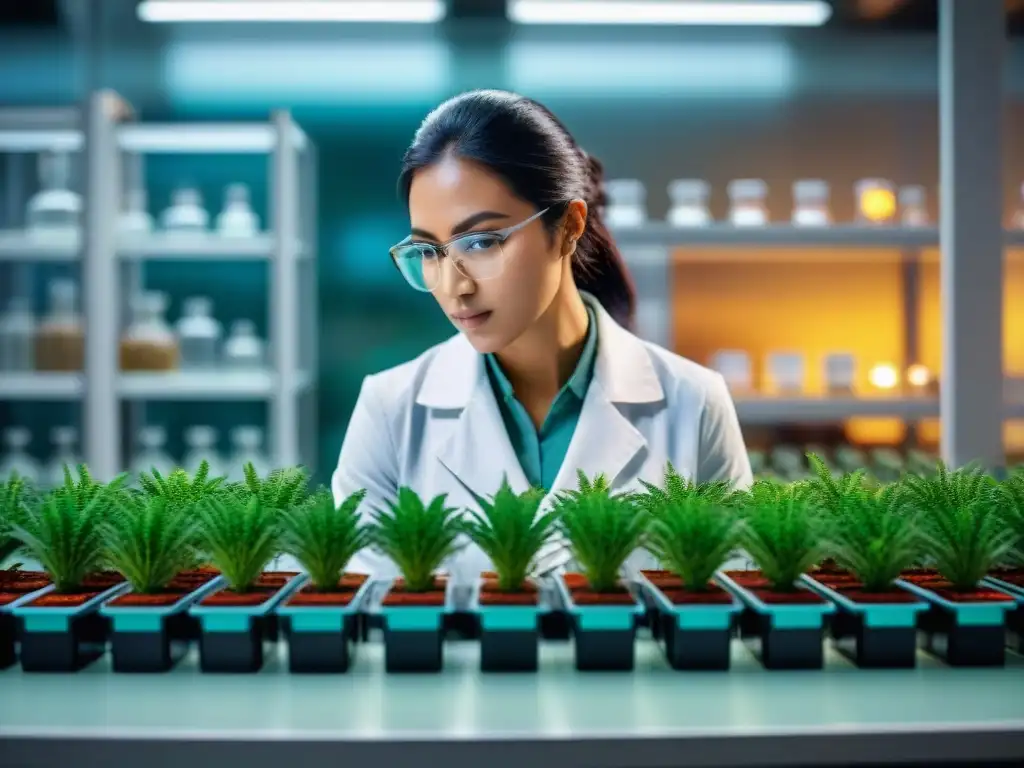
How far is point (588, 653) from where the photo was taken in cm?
106

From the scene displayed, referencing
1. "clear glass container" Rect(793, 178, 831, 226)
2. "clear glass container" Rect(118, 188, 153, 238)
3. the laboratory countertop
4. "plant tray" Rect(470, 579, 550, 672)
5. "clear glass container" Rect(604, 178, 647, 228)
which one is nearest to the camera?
the laboratory countertop

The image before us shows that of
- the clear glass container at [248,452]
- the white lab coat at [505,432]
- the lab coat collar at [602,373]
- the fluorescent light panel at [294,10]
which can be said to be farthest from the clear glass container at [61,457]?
the lab coat collar at [602,373]

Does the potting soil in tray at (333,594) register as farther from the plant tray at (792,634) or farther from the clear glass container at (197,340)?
the clear glass container at (197,340)

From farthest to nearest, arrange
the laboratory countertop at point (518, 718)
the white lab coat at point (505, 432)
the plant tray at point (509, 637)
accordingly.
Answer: the white lab coat at point (505, 432)
the plant tray at point (509, 637)
the laboratory countertop at point (518, 718)

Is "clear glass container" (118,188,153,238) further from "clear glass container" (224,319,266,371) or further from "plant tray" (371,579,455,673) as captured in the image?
"plant tray" (371,579,455,673)

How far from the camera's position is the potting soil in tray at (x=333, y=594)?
1.08 m

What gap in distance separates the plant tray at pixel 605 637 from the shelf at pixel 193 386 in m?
2.47

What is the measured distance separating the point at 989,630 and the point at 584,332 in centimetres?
106

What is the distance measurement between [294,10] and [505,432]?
205 centimetres

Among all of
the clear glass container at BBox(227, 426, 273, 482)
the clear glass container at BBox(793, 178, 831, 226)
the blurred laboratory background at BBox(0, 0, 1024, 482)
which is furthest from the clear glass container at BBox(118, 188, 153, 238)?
the clear glass container at BBox(793, 178, 831, 226)

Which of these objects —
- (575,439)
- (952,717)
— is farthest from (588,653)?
(575,439)

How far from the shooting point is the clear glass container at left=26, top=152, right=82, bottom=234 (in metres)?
3.41

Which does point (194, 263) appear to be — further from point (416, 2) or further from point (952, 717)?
point (952, 717)

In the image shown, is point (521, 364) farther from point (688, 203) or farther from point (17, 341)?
point (17, 341)
